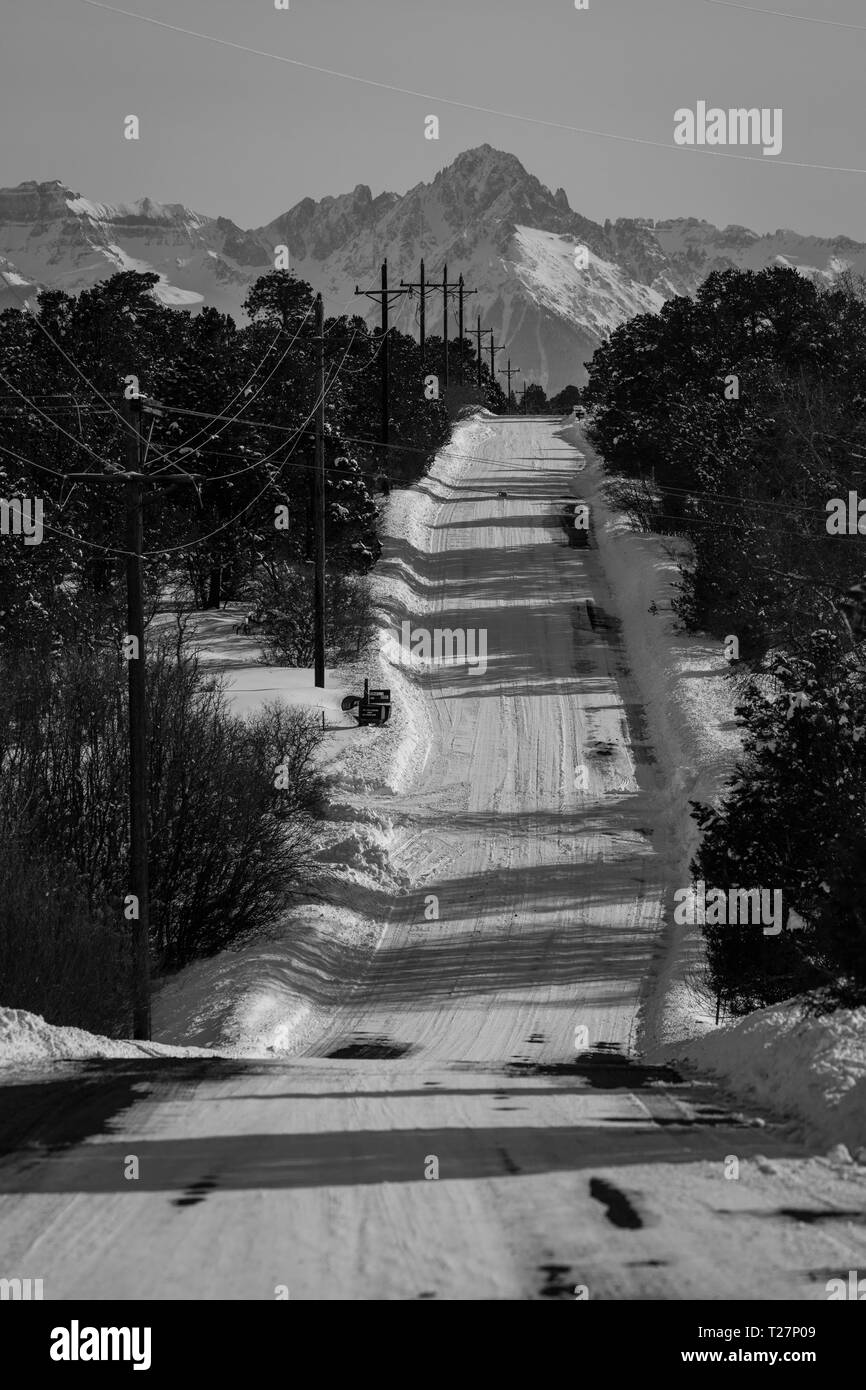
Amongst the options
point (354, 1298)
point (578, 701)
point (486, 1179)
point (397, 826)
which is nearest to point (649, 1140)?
point (486, 1179)

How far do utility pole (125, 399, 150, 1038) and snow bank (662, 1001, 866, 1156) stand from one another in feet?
22.6

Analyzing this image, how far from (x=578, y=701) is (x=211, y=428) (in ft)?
42.8

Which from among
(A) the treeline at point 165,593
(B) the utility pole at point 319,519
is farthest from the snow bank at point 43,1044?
(B) the utility pole at point 319,519

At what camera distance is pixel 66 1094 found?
973 cm

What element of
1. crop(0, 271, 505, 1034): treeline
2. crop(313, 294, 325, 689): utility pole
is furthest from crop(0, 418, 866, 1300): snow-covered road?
crop(313, 294, 325, 689): utility pole

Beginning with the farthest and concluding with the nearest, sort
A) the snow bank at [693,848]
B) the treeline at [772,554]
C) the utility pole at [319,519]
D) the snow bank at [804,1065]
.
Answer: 1. the utility pole at [319,519]
2. the treeline at [772,554]
3. the snow bank at [693,848]
4. the snow bank at [804,1065]

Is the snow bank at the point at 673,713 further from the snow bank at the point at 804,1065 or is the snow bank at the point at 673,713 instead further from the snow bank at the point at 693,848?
the snow bank at the point at 804,1065

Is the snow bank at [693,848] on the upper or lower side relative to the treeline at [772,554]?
lower

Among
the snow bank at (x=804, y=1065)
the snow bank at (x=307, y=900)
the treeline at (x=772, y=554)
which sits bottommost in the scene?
the snow bank at (x=307, y=900)

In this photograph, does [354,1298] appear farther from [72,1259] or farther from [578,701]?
[578,701]

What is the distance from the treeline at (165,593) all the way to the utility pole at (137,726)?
0.29m

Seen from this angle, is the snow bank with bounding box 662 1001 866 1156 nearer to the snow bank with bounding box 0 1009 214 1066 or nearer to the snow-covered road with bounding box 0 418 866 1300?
the snow-covered road with bounding box 0 418 866 1300

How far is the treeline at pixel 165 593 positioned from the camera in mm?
20891

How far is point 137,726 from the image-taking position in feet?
56.9
